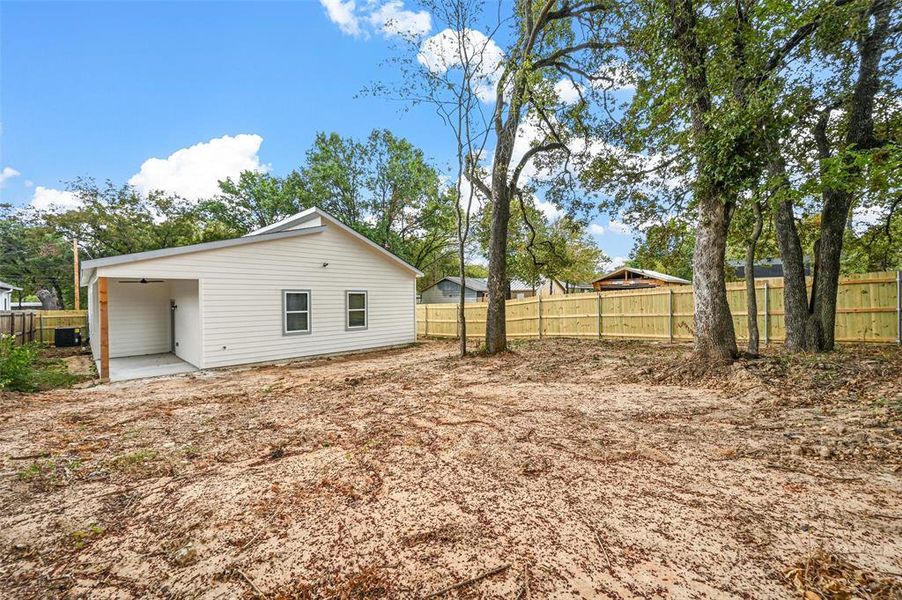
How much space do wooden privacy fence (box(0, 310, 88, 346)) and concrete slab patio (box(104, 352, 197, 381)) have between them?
441 cm

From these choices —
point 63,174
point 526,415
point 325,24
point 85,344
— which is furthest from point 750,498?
point 63,174

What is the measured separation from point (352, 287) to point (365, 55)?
6.43m

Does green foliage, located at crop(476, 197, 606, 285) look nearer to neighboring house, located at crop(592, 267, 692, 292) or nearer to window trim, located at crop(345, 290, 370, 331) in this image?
neighboring house, located at crop(592, 267, 692, 292)

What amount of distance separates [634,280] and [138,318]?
84.3 ft

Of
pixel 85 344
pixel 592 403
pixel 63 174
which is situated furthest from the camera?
pixel 63 174

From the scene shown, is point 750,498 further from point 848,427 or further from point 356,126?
point 356,126

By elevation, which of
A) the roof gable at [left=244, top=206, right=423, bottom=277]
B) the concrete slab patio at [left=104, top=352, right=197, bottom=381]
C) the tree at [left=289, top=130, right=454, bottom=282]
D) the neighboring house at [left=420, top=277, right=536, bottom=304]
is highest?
the tree at [left=289, top=130, right=454, bottom=282]

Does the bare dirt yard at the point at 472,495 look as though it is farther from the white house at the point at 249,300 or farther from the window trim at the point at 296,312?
the window trim at the point at 296,312

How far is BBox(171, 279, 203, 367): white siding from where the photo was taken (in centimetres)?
850

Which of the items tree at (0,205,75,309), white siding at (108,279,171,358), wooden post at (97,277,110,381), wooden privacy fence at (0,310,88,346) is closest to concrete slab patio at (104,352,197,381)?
wooden post at (97,277,110,381)

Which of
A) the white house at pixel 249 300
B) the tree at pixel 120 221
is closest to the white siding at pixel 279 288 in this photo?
the white house at pixel 249 300

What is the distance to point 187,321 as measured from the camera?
930 cm

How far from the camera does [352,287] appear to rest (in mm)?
10820

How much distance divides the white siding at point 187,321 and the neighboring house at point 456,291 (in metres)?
22.8
